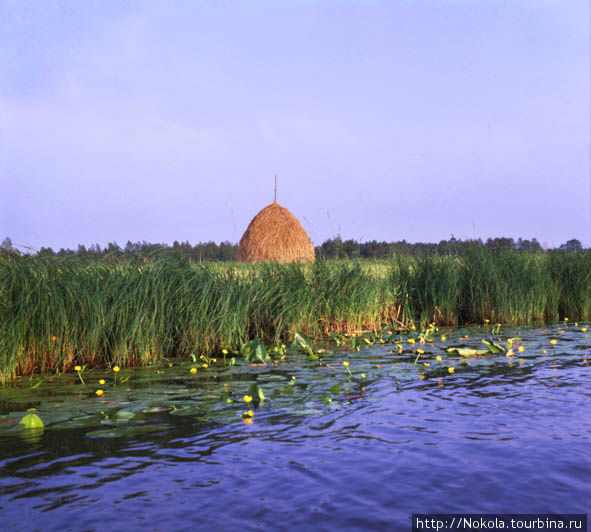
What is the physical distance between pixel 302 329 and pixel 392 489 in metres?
7.10

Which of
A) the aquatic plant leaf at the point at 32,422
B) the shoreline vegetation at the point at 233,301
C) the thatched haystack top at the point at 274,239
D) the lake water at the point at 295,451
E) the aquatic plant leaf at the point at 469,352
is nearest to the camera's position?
the lake water at the point at 295,451

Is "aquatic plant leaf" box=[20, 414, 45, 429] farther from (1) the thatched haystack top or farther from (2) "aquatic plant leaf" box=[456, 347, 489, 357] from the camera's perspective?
(1) the thatched haystack top

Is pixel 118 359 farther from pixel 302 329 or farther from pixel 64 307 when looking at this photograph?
pixel 302 329

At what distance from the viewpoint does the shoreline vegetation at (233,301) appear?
7.52 m

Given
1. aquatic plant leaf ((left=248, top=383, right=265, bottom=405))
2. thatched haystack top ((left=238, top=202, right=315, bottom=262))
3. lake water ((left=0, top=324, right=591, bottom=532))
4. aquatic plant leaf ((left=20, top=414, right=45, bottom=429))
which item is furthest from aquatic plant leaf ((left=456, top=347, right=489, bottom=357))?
thatched haystack top ((left=238, top=202, right=315, bottom=262))

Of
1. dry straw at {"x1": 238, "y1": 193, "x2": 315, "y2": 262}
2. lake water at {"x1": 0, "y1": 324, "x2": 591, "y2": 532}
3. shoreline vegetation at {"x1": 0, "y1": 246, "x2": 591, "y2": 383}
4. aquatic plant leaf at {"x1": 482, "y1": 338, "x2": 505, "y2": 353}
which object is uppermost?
dry straw at {"x1": 238, "y1": 193, "x2": 315, "y2": 262}

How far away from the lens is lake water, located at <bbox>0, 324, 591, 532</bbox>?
3301mm

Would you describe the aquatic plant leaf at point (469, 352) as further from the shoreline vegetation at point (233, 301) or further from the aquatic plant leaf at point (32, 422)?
the aquatic plant leaf at point (32, 422)

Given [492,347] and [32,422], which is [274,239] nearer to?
[492,347]

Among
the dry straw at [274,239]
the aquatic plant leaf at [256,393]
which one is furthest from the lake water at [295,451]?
the dry straw at [274,239]

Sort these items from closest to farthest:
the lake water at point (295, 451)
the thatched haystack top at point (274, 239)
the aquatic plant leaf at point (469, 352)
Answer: the lake water at point (295, 451), the aquatic plant leaf at point (469, 352), the thatched haystack top at point (274, 239)

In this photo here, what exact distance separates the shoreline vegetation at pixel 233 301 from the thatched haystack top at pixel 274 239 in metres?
7.95

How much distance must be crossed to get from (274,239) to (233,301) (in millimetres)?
12632

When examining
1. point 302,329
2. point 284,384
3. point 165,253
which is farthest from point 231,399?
point 302,329
